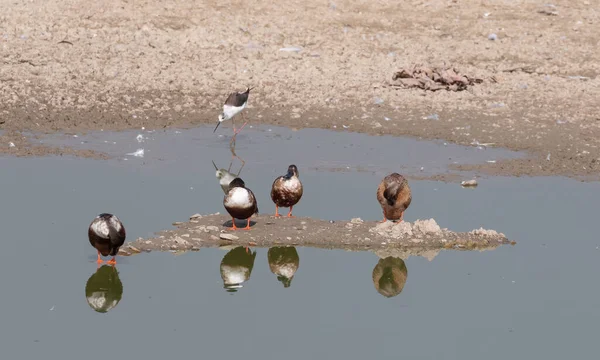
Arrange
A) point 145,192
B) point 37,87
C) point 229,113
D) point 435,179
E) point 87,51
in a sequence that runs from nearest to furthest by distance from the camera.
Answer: point 145,192 → point 435,179 → point 229,113 → point 37,87 → point 87,51

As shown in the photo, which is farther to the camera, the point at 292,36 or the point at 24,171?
the point at 292,36

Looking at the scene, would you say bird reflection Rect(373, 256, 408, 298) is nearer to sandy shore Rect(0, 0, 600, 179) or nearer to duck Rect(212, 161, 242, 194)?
duck Rect(212, 161, 242, 194)

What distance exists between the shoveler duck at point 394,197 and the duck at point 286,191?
93 cm

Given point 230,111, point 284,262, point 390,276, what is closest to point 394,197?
point 390,276

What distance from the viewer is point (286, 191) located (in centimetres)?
1332

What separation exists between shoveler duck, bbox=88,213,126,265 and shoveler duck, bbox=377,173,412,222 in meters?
3.09

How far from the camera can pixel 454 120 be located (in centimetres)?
1778

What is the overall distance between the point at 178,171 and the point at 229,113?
7.31 feet

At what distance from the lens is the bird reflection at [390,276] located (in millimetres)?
11578

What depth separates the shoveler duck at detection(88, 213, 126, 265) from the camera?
11625mm

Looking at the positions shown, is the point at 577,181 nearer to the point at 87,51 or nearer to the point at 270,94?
the point at 270,94

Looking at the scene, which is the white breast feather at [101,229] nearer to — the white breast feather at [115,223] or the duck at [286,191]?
the white breast feather at [115,223]

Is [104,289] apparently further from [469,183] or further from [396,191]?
[469,183]

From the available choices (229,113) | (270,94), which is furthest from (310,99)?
(229,113)
